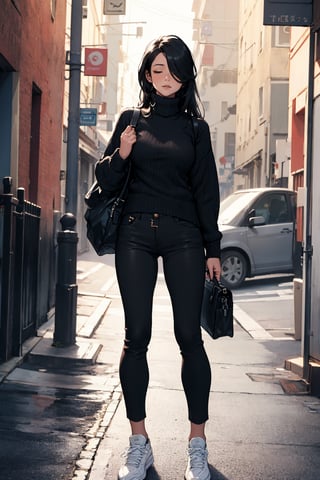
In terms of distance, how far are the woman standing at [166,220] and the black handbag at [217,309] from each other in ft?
0.38

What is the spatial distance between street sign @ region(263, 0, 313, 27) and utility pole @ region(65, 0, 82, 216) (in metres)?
3.12

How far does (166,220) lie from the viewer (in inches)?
161

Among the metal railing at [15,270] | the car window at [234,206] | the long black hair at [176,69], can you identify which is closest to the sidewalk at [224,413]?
the metal railing at [15,270]

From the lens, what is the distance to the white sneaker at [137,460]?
4.04 metres

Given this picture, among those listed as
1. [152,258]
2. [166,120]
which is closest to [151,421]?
[152,258]

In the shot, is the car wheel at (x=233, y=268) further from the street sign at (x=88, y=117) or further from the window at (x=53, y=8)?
the window at (x=53, y=8)

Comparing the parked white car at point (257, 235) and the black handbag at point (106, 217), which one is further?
the parked white car at point (257, 235)

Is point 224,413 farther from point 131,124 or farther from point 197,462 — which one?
point 131,124

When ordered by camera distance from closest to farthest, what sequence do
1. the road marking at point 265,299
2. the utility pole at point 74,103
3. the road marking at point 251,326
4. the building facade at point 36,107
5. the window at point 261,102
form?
the building facade at point 36,107 < the utility pole at point 74,103 < the road marking at point 251,326 < the road marking at point 265,299 < the window at point 261,102

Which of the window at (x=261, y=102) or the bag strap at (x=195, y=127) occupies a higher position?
the window at (x=261, y=102)

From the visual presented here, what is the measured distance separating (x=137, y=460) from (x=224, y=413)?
1914mm

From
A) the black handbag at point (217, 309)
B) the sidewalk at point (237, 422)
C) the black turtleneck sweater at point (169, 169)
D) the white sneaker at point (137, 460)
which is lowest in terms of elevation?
the sidewalk at point (237, 422)

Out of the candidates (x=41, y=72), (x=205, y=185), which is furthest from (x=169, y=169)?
(x=41, y=72)

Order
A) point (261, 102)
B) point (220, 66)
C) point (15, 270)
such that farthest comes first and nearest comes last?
point (220, 66), point (261, 102), point (15, 270)
